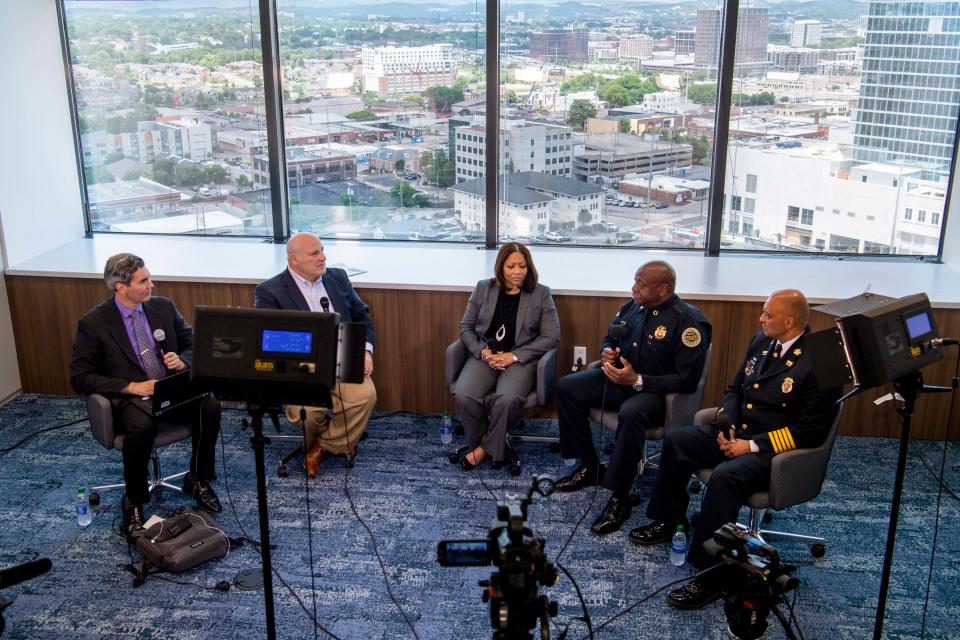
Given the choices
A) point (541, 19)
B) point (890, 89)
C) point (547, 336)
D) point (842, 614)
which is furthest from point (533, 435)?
point (890, 89)

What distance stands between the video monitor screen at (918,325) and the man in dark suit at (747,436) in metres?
0.65

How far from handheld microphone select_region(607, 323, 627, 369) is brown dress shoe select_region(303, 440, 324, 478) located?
5.59ft

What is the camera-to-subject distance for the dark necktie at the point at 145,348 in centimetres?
464

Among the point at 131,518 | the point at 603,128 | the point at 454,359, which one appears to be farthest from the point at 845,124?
the point at 131,518

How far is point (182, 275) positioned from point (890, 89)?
15.2 feet

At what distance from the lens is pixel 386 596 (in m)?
3.98

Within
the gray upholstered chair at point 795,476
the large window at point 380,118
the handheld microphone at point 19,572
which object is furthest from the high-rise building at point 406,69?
the handheld microphone at point 19,572

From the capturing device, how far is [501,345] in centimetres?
527

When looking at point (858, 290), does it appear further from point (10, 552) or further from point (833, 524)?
point (10, 552)

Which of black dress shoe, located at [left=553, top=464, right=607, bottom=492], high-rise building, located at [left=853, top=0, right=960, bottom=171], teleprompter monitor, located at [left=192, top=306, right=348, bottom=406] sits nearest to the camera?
teleprompter monitor, located at [left=192, top=306, right=348, bottom=406]

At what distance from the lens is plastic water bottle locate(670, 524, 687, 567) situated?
414 centimetres

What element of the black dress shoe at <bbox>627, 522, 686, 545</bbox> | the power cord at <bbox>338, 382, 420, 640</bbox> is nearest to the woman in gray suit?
the power cord at <bbox>338, 382, 420, 640</bbox>

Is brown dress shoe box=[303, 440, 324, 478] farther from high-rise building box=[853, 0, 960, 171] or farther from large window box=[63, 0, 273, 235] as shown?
high-rise building box=[853, 0, 960, 171]

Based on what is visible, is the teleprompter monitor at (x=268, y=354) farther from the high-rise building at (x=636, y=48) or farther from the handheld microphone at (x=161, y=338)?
the high-rise building at (x=636, y=48)
